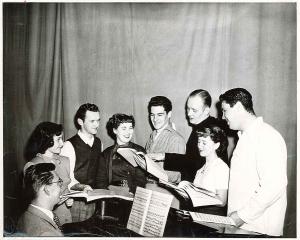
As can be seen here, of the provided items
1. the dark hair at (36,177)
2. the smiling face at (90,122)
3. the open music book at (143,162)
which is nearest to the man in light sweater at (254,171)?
the open music book at (143,162)

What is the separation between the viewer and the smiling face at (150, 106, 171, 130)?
9.32ft

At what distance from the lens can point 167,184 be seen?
2602 millimetres

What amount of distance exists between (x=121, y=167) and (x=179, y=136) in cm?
50

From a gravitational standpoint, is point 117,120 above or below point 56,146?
above

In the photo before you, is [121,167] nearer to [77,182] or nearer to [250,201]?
[77,182]

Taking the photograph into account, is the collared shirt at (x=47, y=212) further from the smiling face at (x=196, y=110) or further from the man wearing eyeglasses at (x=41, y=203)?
the smiling face at (x=196, y=110)

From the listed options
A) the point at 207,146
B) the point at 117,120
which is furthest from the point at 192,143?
the point at 117,120

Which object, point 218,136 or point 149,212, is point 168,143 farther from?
point 149,212

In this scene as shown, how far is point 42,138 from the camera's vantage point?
9.40 ft

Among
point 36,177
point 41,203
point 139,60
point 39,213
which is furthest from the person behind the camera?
point 139,60

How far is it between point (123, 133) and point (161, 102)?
1.24ft

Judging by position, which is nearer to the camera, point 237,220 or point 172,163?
point 237,220

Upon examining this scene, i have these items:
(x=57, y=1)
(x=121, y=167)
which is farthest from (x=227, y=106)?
(x=57, y=1)

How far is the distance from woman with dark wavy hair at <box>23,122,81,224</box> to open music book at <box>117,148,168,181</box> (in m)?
0.45
